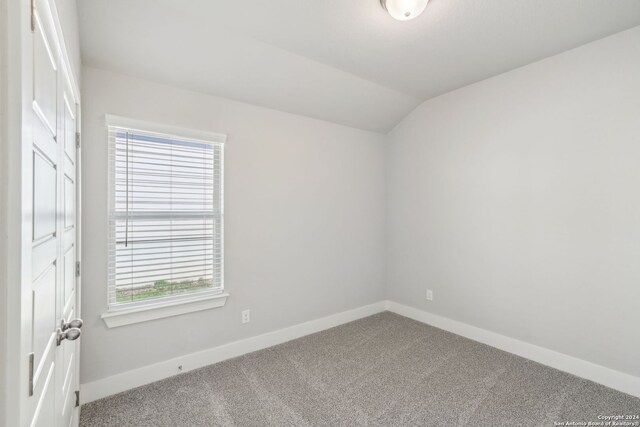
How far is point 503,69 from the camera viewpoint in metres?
2.81

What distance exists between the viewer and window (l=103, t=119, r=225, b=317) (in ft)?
7.39

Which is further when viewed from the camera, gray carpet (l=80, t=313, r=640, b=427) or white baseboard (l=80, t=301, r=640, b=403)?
white baseboard (l=80, t=301, r=640, b=403)

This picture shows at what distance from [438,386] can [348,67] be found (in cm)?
277

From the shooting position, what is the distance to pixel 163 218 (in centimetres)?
242

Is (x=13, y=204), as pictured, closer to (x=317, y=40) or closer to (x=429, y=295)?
(x=317, y=40)

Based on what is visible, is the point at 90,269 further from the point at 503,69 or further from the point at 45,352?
the point at 503,69

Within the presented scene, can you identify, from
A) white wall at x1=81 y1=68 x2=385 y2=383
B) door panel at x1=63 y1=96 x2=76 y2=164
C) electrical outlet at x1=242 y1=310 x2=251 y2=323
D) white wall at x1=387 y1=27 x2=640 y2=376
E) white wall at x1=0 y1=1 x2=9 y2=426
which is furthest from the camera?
electrical outlet at x1=242 y1=310 x2=251 y2=323

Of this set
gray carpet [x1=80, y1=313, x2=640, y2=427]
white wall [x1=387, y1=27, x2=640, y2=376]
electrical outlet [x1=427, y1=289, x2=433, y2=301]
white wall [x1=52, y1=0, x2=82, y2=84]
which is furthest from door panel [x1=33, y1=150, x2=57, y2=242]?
electrical outlet [x1=427, y1=289, x2=433, y2=301]

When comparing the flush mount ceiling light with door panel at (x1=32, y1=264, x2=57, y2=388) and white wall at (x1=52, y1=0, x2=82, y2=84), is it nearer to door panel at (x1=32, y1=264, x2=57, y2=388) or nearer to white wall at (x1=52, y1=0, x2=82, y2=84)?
white wall at (x1=52, y1=0, x2=82, y2=84)

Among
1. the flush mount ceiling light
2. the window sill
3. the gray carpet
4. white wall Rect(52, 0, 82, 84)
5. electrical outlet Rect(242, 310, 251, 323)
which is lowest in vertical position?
the gray carpet

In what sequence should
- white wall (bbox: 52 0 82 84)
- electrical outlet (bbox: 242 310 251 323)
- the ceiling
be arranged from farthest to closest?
electrical outlet (bbox: 242 310 251 323) < the ceiling < white wall (bbox: 52 0 82 84)

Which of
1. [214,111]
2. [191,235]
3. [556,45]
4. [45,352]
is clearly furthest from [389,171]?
[45,352]

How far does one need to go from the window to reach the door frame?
1866mm

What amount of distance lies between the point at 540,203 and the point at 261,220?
256 centimetres
